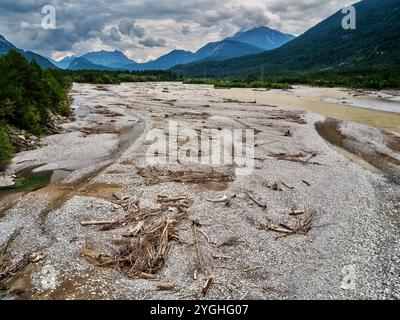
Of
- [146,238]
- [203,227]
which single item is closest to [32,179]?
[146,238]

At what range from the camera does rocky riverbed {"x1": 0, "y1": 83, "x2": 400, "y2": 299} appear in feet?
50.5

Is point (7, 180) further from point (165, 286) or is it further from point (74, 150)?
point (165, 286)

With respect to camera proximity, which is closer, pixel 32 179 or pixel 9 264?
pixel 9 264

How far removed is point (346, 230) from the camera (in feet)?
67.3

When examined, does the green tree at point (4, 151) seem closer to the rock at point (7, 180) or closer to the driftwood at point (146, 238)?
the rock at point (7, 180)

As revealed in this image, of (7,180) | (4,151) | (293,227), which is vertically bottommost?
(293,227)

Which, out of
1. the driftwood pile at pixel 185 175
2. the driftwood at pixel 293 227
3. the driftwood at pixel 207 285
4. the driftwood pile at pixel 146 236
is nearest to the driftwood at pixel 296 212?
the driftwood at pixel 293 227

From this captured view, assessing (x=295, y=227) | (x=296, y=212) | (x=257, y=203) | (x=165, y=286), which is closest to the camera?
(x=165, y=286)

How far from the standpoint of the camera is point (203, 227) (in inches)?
801

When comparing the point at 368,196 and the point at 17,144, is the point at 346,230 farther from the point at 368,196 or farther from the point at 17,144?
the point at 17,144

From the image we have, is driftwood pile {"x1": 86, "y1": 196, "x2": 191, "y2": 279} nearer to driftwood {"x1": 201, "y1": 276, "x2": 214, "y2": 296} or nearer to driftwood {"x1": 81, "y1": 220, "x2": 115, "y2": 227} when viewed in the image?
driftwood {"x1": 81, "y1": 220, "x2": 115, "y2": 227}

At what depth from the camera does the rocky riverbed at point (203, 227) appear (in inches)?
606

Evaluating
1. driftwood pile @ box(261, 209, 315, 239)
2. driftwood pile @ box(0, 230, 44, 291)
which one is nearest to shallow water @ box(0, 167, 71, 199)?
driftwood pile @ box(0, 230, 44, 291)
